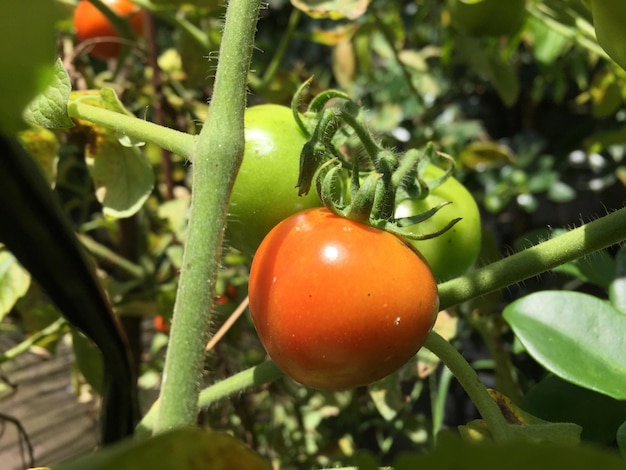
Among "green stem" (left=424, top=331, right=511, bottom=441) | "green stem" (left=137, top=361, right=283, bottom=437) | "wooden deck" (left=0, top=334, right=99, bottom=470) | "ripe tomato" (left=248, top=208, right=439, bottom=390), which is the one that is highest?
"ripe tomato" (left=248, top=208, right=439, bottom=390)

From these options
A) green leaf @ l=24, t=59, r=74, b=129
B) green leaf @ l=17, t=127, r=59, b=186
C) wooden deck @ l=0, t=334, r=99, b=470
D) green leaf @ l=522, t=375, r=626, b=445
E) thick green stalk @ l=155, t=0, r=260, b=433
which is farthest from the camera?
wooden deck @ l=0, t=334, r=99, b=470

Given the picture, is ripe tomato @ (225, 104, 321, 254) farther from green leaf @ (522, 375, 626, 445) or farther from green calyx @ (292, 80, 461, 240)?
green leaf @ (522, 375, 626, 445)

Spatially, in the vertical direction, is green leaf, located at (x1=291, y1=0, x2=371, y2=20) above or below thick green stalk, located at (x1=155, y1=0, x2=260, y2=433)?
below

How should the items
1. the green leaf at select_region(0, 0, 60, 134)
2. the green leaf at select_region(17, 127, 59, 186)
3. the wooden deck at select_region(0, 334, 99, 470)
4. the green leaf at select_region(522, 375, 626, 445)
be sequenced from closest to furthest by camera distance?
the green leaf at select_region(0, 0, 60, 134)
the green leaf at select_region(522, 375, 626, 445)
the green leaf at select_region(17, 127, 59, 186)
the wooden deck at select_region(0, 334, 99, 470)

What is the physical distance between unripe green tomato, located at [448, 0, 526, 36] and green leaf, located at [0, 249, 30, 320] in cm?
59

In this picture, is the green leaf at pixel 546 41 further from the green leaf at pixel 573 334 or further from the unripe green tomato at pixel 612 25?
the unripe green tomato at pixel 612 25

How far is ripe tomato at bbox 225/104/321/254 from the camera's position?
1.65 feet

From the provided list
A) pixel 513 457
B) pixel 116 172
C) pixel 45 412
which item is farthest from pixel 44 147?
pixel 45 412

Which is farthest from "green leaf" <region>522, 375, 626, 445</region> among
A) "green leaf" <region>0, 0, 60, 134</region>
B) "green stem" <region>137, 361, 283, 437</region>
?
"green leaf" <region>0, 0, 60, 134</region>

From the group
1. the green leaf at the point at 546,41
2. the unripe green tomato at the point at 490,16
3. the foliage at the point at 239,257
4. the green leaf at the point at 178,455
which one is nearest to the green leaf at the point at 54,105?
the foliage at the point at 239,257

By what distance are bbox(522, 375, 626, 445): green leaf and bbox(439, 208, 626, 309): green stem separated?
178 mm

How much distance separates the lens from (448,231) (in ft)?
1.74

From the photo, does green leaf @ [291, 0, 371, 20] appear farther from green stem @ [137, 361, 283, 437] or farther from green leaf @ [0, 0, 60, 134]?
green leaf @ [0, 0, 60, 134]

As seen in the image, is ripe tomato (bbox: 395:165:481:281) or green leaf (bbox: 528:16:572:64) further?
green leaf (bbox: 528:16:572:64)
